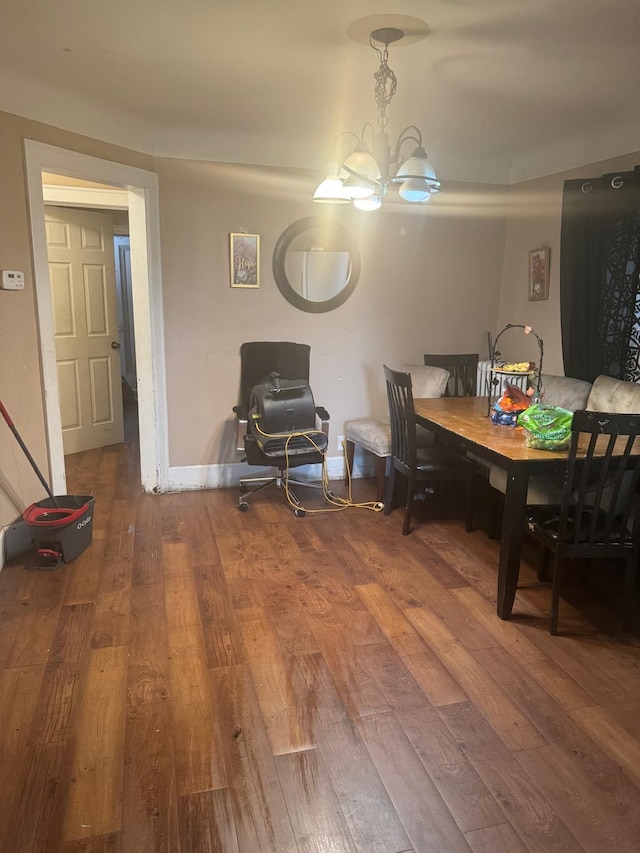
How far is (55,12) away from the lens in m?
2.15

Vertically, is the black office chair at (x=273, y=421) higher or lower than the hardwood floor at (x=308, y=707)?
higher

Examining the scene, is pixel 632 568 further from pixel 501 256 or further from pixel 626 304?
pixel 501 256

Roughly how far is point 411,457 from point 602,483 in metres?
1.23

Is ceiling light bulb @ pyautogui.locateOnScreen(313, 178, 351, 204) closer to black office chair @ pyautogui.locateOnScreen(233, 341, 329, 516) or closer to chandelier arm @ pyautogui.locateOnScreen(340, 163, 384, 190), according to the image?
chandelier arm @ pyautogui.locateOnScreen(340, 163, 384, 190)

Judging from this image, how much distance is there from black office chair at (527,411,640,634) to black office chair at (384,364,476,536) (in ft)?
2.99

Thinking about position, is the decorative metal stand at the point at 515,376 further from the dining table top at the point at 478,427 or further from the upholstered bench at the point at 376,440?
the upholstered bench at the point at 376,440

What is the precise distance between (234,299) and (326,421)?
1062 millimetres

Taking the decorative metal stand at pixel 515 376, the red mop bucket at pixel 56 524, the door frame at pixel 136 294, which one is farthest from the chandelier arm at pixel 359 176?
the red mop bucket at pixel 56 524

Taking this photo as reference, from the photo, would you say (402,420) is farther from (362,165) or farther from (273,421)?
(362,165)

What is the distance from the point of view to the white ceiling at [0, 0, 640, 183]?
212 centimetres

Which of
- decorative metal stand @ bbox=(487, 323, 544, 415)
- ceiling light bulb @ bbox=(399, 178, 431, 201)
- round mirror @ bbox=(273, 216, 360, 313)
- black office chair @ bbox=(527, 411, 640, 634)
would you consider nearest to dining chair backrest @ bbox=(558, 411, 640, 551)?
black office chair @ bbox=(527, 411, 640, 634)

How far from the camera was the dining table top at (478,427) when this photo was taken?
243 centimetres

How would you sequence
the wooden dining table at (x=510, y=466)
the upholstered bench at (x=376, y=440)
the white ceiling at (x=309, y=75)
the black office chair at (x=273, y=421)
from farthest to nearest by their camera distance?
the upholstered bench at (x=376, y=440)
the black office chair at (x=273, y=421)
the wooden dining table at (x=510, y=466)
the white ceiling at (x=309, y=75)

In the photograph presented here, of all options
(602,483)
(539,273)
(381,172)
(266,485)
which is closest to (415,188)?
(381,172)
